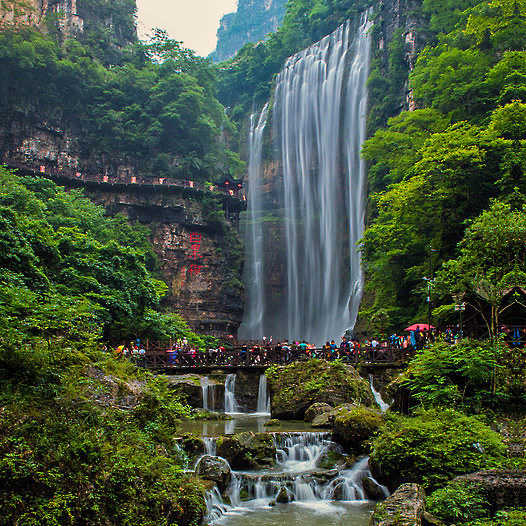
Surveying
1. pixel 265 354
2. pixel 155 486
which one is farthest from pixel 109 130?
pixel 155 486

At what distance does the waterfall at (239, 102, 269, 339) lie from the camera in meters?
41.1

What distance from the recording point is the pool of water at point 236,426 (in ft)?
43.3

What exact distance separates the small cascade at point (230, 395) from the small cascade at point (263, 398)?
0.95 meters

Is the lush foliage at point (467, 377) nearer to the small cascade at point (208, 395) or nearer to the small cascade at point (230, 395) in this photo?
the small cascade at point (208, 395)

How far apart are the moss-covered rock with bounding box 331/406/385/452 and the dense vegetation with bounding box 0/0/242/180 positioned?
1192 inches

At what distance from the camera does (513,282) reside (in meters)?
14.1

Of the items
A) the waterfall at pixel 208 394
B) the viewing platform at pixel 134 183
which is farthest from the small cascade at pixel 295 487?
the viewing platform at pixel 134 183

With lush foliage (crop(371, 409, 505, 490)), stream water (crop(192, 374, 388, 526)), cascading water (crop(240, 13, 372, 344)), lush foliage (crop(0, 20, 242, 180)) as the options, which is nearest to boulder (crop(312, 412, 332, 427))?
stream water (crop(192, 374, 388, 526))

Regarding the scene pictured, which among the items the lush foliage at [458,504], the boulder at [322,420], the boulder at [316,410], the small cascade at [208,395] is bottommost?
the lush foliage at [458,504]

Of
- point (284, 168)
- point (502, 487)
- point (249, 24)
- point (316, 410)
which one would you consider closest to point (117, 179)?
point (284, 168)

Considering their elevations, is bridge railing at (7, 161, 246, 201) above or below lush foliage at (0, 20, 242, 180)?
below

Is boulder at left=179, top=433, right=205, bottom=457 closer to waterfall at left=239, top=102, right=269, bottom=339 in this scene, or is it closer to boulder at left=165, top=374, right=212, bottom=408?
boulder at left=165, top=374, right=212, bottom=408

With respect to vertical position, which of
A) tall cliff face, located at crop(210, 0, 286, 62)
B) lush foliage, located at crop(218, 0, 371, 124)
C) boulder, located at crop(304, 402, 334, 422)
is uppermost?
tall cliff face, located at crop(210, 0, 286, 62)

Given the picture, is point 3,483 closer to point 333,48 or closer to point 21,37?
point 21,37
